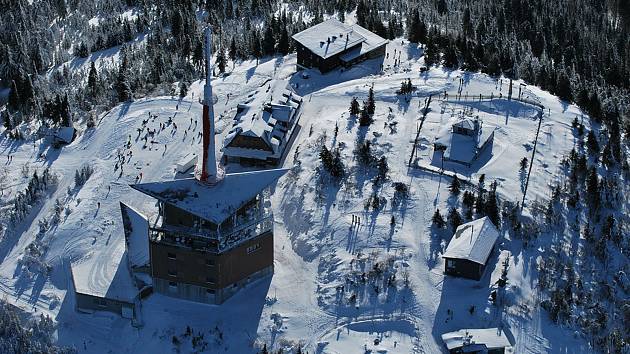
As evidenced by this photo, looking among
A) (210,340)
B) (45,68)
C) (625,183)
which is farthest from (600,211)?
(45,68)

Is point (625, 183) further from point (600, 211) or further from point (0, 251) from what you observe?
point (0, 251)

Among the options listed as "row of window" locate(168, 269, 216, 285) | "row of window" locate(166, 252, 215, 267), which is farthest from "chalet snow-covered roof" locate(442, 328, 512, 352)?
"row of window" locate(166, 252, 215, 267)

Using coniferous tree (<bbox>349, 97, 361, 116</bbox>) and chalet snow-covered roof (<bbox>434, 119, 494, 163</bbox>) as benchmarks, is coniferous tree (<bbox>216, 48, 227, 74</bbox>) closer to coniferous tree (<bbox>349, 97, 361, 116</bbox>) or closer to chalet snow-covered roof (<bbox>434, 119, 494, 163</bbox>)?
coniferous tree (<bbox>349, 97, 361, 116</bbox>)

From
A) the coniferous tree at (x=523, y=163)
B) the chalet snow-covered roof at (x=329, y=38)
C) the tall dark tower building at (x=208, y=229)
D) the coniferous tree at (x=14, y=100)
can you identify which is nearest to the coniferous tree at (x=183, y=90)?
the chalet snow-covered roof at (x=329, y=38)

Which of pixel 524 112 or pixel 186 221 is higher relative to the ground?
pixel 186 221

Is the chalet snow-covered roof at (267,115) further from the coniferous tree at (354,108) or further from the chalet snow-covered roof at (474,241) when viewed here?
the chalet snow-covered roof at (474,241)

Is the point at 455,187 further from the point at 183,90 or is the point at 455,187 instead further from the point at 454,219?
the point at 183,90
